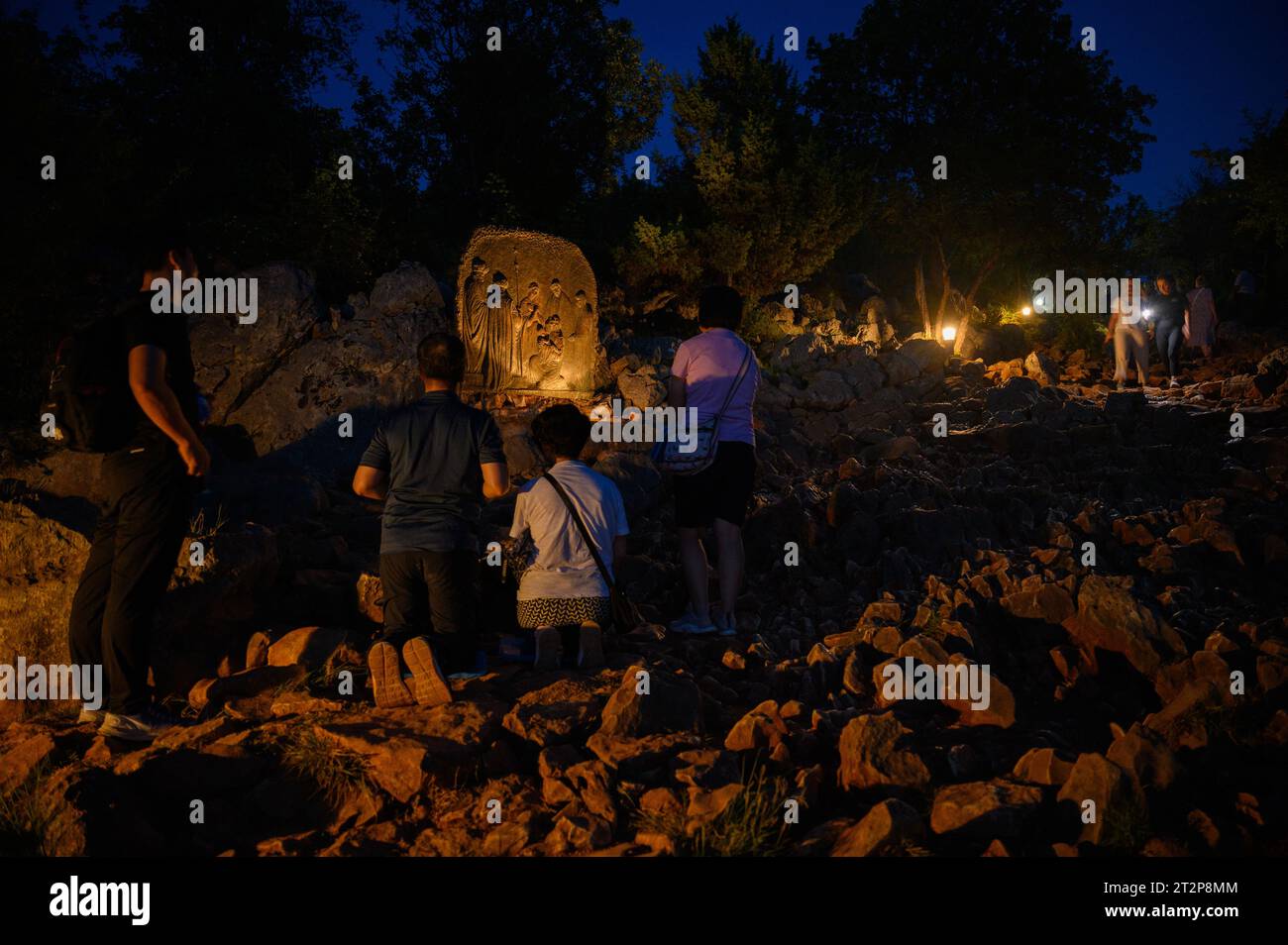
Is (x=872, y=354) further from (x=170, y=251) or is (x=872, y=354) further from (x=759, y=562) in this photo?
(x=170, y=251)

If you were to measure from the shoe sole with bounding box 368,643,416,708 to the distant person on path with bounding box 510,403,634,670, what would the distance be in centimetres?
73

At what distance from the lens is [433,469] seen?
407 cm

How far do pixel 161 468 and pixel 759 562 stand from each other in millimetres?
4218

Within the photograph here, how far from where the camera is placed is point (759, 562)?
252 inches

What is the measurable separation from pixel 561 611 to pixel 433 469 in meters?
1.00

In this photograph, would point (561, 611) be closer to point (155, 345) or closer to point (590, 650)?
point (590, 650)

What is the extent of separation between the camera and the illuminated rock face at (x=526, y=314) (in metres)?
9.91

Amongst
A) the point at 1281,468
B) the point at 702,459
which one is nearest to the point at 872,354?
the point at 1281,468

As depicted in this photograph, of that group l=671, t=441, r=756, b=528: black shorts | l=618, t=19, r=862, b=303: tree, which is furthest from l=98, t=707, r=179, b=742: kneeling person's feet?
l=618, t=19, r=862, b=303: tree

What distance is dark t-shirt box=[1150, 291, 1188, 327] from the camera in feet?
45.4

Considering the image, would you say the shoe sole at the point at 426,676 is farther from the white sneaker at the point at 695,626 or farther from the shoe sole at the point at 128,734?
the white sneaker at the point at 695,626

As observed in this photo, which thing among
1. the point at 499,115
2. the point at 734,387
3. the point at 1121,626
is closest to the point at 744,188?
the point at 499,115

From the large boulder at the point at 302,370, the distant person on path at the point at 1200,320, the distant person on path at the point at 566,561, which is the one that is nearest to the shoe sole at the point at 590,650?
the distant person on path at the point at 566,561

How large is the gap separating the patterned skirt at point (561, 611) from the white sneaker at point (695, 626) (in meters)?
0.84
